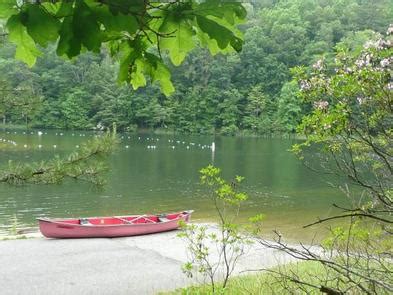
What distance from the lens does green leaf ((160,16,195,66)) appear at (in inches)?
40.7

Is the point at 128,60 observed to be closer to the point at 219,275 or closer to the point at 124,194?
the point at 219,275

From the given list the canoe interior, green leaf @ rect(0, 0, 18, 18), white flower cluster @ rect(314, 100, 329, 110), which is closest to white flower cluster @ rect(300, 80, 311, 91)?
white flower cluster @ rect(314, 100, 329, 110)

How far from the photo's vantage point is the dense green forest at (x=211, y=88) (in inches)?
2391

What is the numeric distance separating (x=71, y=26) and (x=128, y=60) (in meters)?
0.30

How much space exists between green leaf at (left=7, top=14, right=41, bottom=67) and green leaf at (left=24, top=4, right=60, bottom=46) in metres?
0.03

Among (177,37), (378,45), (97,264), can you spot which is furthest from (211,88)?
(177,37)

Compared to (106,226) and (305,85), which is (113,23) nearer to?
(305,85)

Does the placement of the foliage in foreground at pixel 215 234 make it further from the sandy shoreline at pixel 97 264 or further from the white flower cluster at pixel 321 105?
the white flower cluster at pixel 321 105

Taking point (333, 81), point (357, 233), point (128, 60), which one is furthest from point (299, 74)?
point (128, 60)

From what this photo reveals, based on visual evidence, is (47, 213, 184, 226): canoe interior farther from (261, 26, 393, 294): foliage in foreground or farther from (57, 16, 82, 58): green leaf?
(57, 16, 82, 58): green leaf

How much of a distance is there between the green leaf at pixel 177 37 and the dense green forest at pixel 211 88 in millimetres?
55904

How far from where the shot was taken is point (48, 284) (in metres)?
7.80

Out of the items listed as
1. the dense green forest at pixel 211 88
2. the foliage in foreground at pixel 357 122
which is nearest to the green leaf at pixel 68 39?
the foliage in foreground at pixel 357 122

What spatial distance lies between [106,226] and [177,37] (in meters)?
11.7
